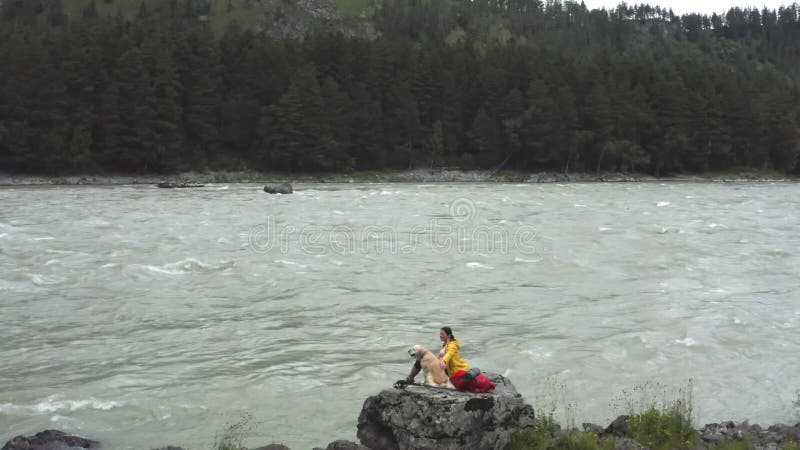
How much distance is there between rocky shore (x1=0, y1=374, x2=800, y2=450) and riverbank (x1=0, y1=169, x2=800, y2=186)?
79.7 metres

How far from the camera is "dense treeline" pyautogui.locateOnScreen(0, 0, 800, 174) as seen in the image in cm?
Answer: 9212

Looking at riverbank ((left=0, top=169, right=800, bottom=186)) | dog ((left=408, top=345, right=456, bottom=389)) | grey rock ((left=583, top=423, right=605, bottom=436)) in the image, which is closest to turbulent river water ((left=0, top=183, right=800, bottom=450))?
grey rock ((left=583, top=423, right=605, bottom=436))

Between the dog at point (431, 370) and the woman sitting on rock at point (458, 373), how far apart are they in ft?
0.35

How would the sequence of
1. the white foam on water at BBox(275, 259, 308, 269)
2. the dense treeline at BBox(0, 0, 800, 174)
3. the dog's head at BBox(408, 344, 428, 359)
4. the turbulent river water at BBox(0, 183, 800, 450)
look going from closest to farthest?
the dog's head at BBox(408, 344, 428, 359)
the turbulent river water at BBox(0, 183, 800, 450)
the white foam on water at BBox(275, 259, 308, 269)
the dense treeline at BBox(0, 0, 800, 174)

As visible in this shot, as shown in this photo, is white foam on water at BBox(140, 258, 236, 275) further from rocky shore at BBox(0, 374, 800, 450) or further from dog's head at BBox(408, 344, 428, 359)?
dog's head at BBox(408, 344, 428, 359)

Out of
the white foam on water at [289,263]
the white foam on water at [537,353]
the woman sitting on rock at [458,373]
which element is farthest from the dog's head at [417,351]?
the white foam on water at [289,263]

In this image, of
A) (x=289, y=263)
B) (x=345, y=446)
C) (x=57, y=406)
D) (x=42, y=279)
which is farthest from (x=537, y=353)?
(x=42, y=279)

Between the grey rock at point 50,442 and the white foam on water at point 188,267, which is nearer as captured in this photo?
the grey rock at point 50,442

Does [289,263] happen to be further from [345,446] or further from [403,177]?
[403,177]

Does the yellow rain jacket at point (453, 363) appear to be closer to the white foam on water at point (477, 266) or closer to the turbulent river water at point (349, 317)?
the turbulent river water at point (349, 317)

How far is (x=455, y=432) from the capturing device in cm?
1120

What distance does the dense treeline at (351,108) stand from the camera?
9212cm

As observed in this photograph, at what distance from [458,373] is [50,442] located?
23.6 ft

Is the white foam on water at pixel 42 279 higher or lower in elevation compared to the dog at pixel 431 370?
lower
